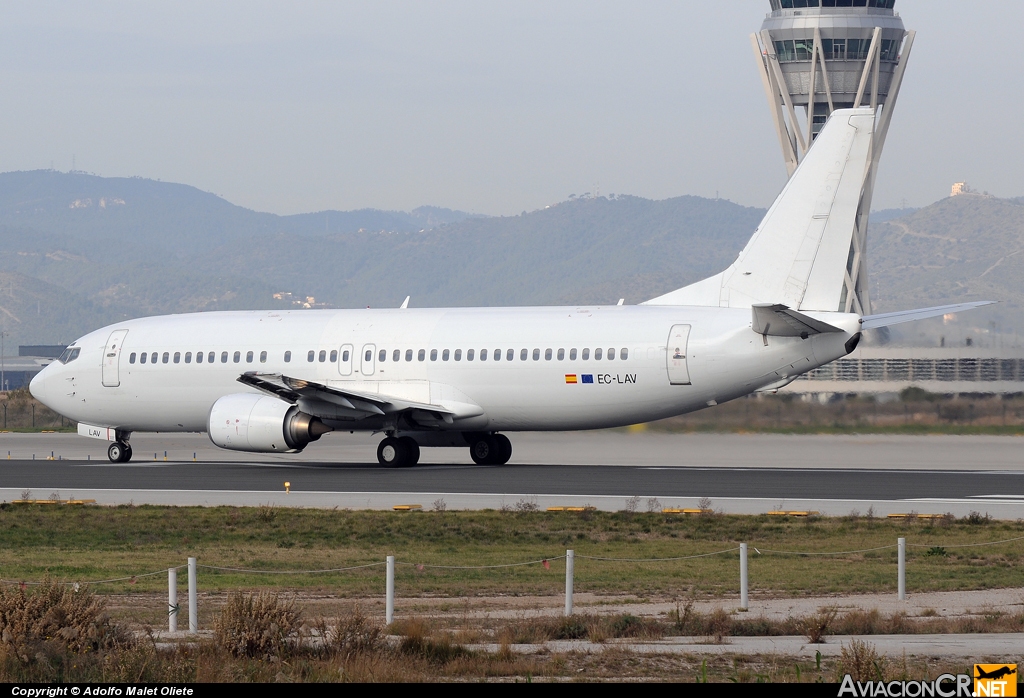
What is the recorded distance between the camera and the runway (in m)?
29.7

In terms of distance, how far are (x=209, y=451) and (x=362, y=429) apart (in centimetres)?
1448

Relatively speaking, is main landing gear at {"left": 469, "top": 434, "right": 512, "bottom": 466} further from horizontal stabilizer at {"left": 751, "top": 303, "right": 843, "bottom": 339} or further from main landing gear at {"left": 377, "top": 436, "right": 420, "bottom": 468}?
horizontal stabilizer at {"left": 751, "top": 303, "right": 843, "bottom": 339}

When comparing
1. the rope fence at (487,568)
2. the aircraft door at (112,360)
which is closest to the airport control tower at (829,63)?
the aircraft door at (112,360)

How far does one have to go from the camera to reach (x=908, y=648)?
1359cm

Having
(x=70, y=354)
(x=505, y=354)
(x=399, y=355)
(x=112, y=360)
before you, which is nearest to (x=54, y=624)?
(x=505, y=354)

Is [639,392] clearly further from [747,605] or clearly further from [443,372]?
[747,605]

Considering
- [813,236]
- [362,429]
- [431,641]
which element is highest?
[813,236]

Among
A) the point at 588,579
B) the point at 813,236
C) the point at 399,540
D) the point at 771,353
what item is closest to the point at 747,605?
the point at 588,579

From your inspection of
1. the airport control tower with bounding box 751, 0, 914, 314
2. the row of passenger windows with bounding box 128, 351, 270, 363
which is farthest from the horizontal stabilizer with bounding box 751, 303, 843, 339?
the airport control tower with bounding box 751, 0, 914, 314

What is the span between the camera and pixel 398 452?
129 feet

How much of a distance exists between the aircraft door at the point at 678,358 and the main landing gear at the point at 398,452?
24.8ft

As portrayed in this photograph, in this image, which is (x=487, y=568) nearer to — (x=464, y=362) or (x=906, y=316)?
(x=464, y=362)

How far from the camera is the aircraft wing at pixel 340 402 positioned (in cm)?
3662

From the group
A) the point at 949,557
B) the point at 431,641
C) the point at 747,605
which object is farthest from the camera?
the point at 949,557
